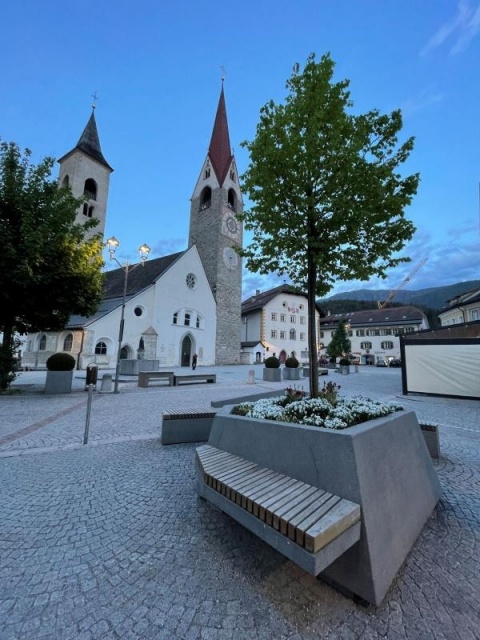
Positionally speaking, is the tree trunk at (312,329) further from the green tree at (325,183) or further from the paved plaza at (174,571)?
the paved plaza at (174,571)

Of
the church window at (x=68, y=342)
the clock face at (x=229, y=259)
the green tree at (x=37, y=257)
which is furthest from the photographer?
the clock face at (x=229, y=259)

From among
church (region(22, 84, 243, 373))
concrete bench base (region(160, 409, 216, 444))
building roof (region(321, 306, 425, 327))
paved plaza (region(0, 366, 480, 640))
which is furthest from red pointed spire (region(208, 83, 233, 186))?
paved plaza (region(0, 366, 480, 640))

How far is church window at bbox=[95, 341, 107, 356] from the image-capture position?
24741 millimetres

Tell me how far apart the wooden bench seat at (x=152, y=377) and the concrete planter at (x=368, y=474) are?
40.5 feet

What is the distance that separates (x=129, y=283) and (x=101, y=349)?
9.21 m

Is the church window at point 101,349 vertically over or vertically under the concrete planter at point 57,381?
over

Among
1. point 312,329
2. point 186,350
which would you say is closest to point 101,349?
point 186,350

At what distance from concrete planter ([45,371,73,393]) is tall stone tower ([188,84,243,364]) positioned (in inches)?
918

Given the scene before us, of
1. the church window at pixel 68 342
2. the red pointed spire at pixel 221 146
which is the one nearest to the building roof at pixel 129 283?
the church window at pixel 68 342

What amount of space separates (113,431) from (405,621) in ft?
19.8

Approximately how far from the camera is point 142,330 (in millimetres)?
27578

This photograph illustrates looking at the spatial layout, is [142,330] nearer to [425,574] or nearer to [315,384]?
A: [315,384]

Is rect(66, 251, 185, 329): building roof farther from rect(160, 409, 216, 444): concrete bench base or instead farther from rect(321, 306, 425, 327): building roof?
rect(321, 306, 425, 327): building roof

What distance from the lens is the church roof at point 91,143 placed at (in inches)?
1430
